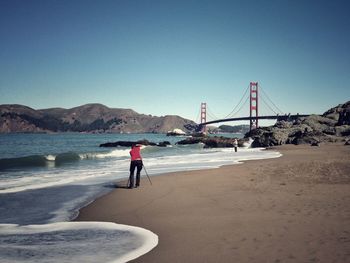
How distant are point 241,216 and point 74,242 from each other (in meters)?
3.23

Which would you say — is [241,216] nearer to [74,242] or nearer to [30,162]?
[74,242]

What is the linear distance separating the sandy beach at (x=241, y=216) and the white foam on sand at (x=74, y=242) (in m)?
0.33

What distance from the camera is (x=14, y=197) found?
9000 millimetres

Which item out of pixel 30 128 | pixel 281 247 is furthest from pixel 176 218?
pixel 30 128

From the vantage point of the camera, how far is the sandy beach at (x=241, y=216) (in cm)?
432

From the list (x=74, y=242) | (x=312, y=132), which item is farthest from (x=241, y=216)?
(x=312, y=132)

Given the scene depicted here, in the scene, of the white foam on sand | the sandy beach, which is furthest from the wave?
the white foam on sand

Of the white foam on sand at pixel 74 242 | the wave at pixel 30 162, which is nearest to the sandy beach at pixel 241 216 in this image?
the white foam on sand at pixel 74 242

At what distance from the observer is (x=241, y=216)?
6262mm

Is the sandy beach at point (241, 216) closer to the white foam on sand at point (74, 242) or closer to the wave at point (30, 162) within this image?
the white foam on sand at point (74, 242)

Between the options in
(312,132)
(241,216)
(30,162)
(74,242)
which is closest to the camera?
(74,242)

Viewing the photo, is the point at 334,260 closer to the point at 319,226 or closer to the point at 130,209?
the point at 319,226

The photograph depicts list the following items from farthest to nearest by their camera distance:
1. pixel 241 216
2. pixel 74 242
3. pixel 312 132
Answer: pixel 312 132 → pixel 241 216 → pixel 74 242

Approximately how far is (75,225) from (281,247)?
3.87m
